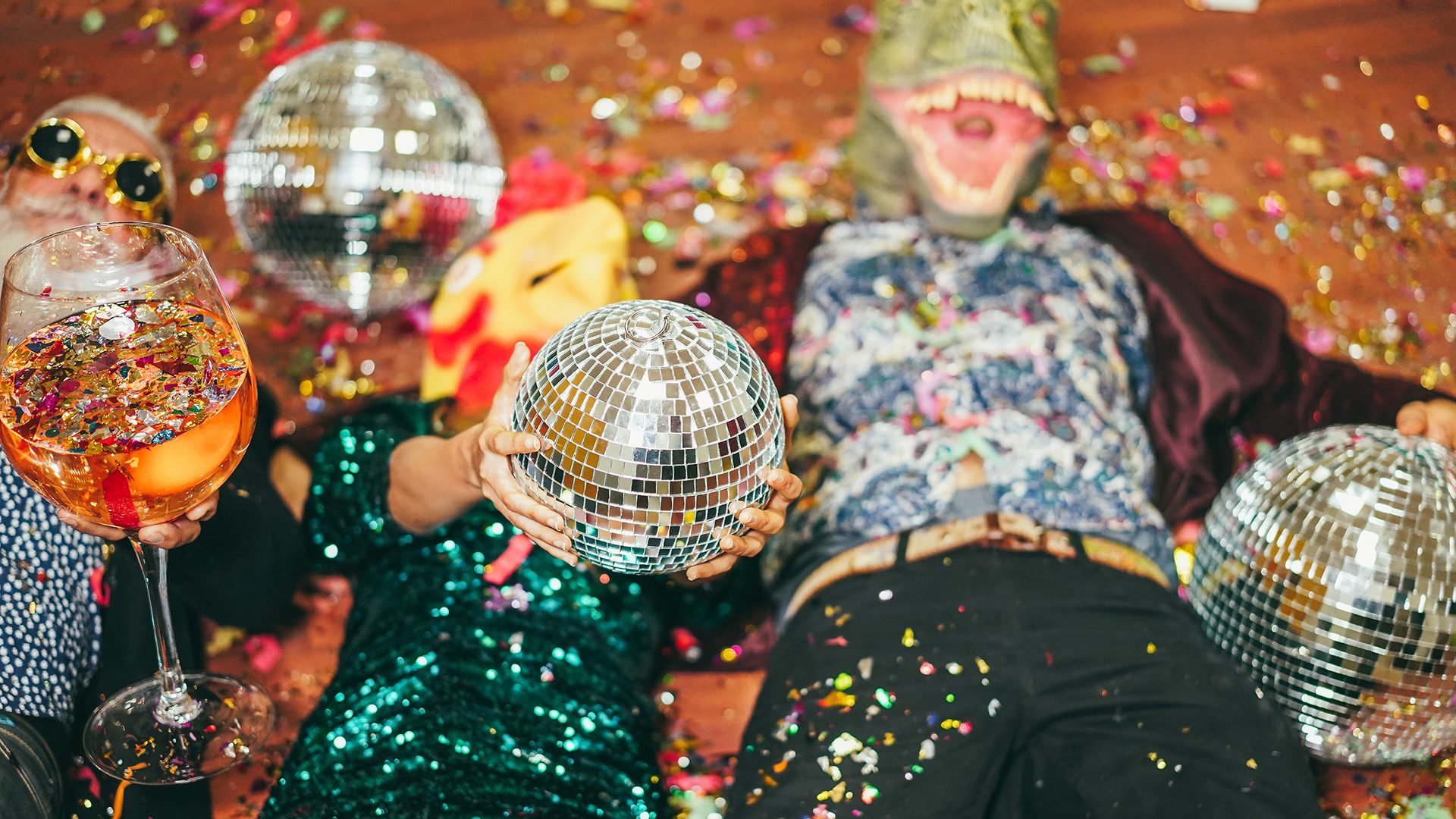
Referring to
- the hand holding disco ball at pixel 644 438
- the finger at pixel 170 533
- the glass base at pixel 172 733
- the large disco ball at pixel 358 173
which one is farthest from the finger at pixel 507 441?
the large disco ball at pixel 358 173

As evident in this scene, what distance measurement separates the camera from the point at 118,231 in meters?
1.36

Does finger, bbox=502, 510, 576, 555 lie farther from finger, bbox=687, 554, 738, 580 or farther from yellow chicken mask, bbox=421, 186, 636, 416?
yellow chicken mask, bbox=421, 186, 636, 416

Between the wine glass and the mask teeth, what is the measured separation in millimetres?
1224

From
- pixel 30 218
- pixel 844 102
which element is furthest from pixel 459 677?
pixel 844 102

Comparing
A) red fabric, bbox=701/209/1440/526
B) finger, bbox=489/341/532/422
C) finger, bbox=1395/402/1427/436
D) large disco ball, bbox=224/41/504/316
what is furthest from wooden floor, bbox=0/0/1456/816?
finger, bbox=489/341/532/422

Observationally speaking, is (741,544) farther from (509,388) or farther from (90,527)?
(90,527)

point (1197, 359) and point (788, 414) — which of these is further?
point (1197, 359)

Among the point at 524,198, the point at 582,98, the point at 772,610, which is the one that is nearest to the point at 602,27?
the point at 582,98

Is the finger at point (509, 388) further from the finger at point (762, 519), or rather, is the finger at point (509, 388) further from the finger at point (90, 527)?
the finger at point (90, 527)

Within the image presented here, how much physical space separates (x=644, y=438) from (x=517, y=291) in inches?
25.3

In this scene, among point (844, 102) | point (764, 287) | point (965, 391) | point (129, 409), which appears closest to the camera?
point (129, 409)

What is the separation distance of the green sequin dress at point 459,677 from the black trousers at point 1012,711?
0.20 m

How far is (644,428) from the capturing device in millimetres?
1315

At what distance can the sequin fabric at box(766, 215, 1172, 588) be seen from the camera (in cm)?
189
